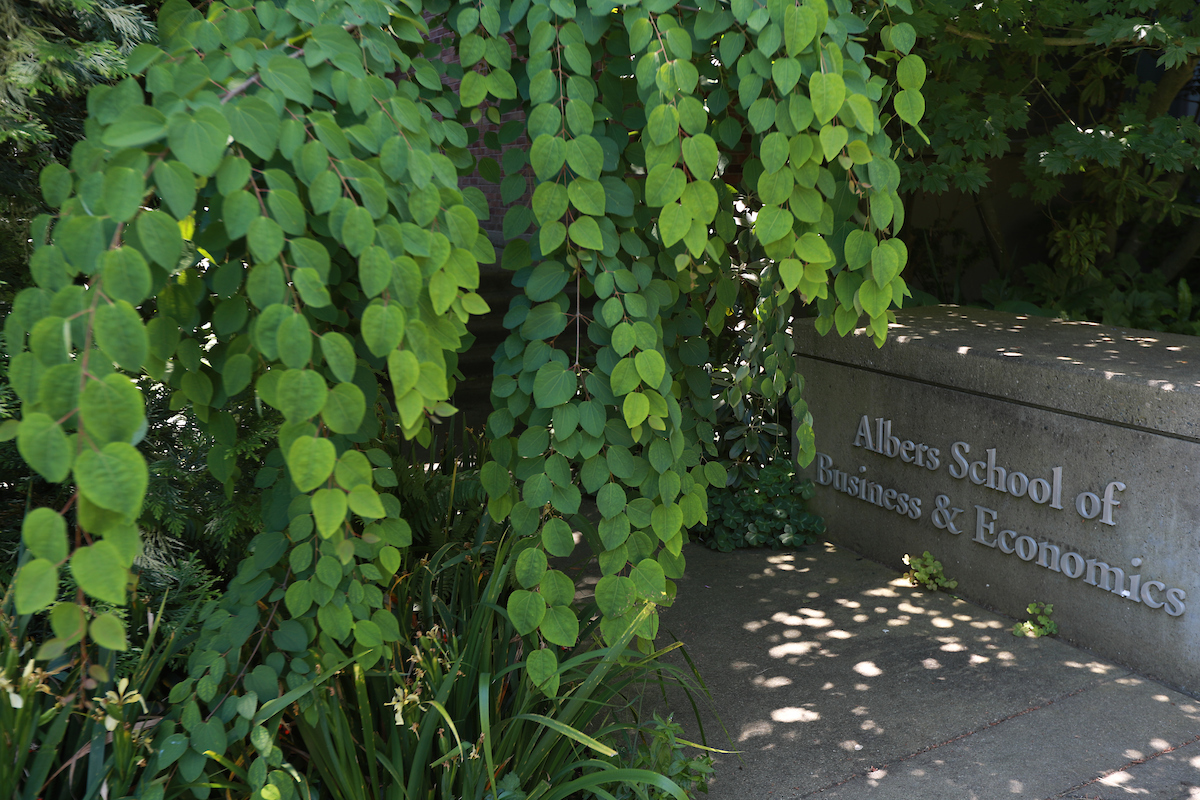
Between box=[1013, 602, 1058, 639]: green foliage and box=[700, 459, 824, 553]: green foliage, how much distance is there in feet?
3.99

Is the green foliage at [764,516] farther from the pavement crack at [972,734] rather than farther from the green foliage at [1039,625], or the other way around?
the pavement crack at [972,734]

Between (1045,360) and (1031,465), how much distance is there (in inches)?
17.1

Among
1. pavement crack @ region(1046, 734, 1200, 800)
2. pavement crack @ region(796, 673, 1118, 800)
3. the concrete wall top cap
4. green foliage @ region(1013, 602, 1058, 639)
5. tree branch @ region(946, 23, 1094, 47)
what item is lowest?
pavement crack @ region(796, 673, 1118, 800)

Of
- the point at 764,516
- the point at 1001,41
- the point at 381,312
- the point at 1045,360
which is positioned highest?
the point at 1001,41

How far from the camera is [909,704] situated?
3.21 meters

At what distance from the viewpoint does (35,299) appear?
1.41m

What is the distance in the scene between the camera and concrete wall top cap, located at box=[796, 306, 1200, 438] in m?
3.34

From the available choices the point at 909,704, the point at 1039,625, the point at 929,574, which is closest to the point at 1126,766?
the point at 909,704

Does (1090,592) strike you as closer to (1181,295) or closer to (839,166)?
(839,166)

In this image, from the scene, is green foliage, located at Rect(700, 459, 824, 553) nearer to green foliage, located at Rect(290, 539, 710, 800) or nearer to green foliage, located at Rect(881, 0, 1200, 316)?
green foliage, located at Rect(881, 0, 1200, 316)

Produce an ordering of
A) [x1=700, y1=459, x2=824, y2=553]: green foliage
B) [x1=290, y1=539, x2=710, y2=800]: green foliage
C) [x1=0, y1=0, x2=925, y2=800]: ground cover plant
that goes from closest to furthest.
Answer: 1. [x1=0, y1=0, x2=925, y2=800]: ground cover plant
2. [x1=290, y1=539, x2=710, y2=800]: green foliage
3. [x1=700, y1=459, x2=824, y2=553]: green foliage

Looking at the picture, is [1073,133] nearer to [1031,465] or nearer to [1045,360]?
[1045,360]

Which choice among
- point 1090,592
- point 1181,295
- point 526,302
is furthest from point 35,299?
point 1181,295

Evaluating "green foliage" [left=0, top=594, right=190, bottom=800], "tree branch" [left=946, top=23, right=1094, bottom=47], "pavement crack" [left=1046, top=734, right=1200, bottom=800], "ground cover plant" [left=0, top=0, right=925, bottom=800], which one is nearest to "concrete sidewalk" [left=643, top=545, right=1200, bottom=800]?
"pavement crack" [left=1046, top=734, right=1200, bottom=800]
